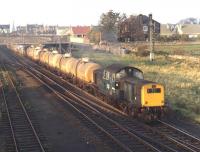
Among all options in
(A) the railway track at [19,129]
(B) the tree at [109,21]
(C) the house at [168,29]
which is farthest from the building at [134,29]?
(A) the railway track at [19,129]

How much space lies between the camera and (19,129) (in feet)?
79.3

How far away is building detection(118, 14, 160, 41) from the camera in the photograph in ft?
387

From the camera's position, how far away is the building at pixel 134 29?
4641 inches

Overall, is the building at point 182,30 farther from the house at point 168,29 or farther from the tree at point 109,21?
the tree at point 109,21

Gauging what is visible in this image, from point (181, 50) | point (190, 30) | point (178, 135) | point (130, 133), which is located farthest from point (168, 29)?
point (130, 133)

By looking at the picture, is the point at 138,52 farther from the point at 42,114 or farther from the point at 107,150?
the point at 107,150

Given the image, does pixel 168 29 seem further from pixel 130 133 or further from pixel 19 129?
pixel 130 133

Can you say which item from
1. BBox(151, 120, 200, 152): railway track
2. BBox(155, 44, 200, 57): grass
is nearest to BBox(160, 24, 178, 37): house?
BBox(155, 44, 200, 57): grass

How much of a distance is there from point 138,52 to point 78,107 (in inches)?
2110

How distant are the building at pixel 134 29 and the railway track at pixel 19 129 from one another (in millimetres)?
83390

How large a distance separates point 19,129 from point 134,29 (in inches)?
3850

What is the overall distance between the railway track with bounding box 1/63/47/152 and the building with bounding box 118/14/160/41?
274 feet

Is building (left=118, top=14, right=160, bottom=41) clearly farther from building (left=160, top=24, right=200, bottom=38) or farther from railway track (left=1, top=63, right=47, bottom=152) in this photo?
railway track (left=1, top=63, right=47, bottom=152)

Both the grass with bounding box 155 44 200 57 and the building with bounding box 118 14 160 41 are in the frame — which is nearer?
the grass with bounding box 155 44 200 57
